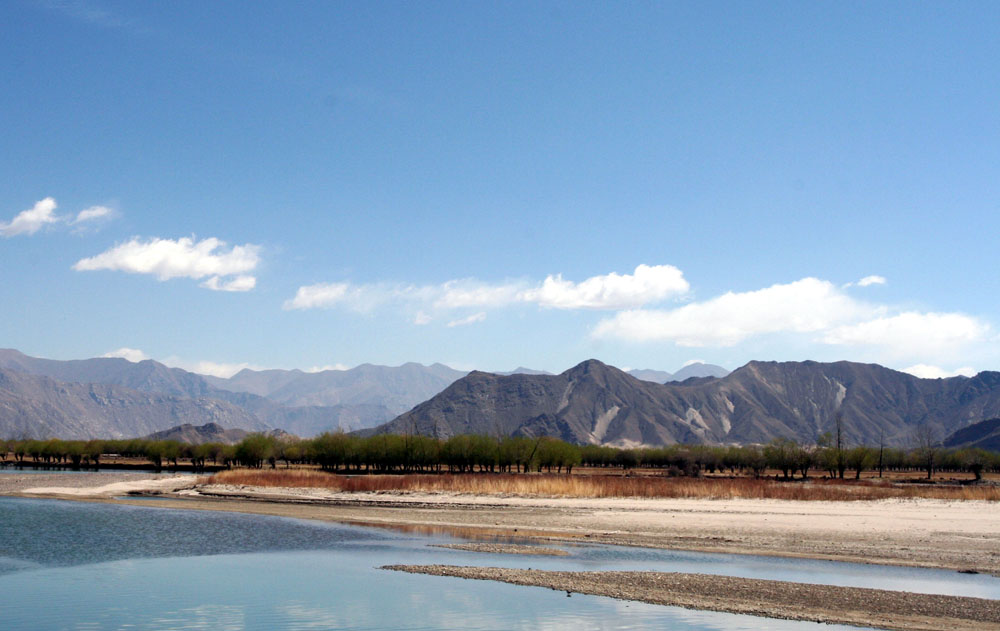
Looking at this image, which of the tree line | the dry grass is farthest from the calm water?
the tree line

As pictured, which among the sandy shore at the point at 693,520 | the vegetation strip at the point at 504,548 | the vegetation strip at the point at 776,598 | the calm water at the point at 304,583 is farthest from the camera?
the sandy shore at the point at 693,520

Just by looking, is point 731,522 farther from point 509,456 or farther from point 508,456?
point 508,456

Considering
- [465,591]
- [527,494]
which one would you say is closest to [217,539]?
[465,591]

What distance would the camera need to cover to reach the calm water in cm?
2194

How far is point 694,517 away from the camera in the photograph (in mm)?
48250

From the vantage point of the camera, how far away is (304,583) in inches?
1099

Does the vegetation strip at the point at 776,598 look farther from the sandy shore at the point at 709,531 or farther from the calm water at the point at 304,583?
the calm water at the point at 304,583

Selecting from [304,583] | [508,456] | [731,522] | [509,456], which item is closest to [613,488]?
[731,522]

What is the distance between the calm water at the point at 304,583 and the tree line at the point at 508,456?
75.7 m

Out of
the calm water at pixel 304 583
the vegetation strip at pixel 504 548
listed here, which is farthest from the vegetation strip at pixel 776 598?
the vegetation strip at pixel 504 548

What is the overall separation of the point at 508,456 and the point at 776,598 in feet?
316

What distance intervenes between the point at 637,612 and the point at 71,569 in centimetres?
2192

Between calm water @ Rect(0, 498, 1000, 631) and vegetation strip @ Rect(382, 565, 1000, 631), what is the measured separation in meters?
0.91

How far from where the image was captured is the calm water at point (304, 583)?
2194cm
